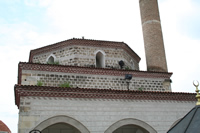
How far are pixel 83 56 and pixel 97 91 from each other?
143 inches

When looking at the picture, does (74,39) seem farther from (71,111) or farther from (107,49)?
(71,111)

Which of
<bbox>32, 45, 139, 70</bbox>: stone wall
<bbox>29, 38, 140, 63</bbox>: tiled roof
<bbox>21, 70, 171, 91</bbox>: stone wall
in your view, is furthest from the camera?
<bbox>29, 38, 140, 63</bbox>: tiled roof

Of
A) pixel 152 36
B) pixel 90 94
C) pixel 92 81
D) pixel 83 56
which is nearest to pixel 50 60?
pixel 83 56

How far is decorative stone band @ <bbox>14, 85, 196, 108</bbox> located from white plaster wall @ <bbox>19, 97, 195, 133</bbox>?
0.57 feet

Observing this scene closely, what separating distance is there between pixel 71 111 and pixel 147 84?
510 cm

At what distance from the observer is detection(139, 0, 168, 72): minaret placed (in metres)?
14.3

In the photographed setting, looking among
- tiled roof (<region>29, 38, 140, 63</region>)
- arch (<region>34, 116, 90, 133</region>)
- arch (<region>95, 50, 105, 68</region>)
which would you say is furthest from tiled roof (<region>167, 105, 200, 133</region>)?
tiled roof (<region>29, 38, 140, 63</region>)

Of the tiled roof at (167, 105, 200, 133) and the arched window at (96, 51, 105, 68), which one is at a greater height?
the arched window at (96, 51, 105, 68)

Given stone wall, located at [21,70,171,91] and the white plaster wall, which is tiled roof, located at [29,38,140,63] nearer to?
stone wall, located at [21,70,171,91]

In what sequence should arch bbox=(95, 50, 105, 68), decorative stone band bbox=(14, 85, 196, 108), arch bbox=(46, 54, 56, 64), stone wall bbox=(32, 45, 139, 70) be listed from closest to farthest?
decorative stone band bbox=(14, 85, 196, 108) < stone wall bbox=(32, 45, 139, 70) < arch bbox=(95, 50, 105, 68) < arch bbox=(46, 54, 56, 64)

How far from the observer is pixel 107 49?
1337cm

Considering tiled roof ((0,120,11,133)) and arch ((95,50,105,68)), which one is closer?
arch ((95,50,105,68))

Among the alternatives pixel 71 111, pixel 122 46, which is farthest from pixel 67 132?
pixel 122 46

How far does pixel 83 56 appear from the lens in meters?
12.8
